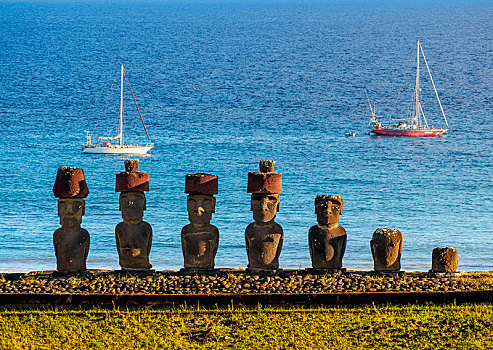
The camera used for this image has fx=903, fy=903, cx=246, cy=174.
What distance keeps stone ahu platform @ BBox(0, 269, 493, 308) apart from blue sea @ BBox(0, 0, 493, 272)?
384 inches

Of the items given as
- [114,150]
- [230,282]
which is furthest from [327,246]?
[114,150]

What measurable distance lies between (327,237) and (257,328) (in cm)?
281

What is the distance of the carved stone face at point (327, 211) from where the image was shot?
13.9 metres

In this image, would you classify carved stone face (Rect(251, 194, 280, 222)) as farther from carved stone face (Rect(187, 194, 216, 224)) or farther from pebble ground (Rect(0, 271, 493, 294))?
pebble ground (Rect(0, 271, 493, 294))

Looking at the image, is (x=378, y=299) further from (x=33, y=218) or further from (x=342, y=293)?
(x=33, y=218)

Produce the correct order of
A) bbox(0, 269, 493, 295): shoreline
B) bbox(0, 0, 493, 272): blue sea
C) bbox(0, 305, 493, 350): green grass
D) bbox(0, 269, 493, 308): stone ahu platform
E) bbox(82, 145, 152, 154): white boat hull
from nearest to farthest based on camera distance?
bbox(0, 305, 493, 350): green grass, bbox(0, 269, 493, 308): stone ahu platform, bbox(0, 269, 493, 295): shoreline, bbox(0, 0, 493, 272): blue sea, bbox(82, 145, 152, 154): white boat hull

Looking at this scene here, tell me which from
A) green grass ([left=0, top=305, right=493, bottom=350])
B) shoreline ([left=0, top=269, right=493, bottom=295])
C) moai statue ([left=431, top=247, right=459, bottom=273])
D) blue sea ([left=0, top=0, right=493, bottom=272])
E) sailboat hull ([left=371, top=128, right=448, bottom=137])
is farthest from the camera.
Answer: sailboat hull ([left=371, top=128, right=448, bottom=137])

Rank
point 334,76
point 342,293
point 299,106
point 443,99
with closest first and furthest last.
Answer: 1. point 342,293
2. point 299,106
3. point 443,99
4. point 334,76

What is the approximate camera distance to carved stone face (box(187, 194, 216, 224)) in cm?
1398

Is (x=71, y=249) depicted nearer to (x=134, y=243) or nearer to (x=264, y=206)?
(x=134, y=243)

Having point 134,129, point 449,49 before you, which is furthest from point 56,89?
point 449,49

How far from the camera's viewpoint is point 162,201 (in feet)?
137

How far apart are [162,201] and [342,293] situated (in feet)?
97.7

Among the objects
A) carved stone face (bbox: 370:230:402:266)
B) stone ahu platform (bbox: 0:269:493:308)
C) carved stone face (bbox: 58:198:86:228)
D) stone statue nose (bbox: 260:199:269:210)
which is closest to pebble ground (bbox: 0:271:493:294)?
stone ahu platform (bbox: 0:269:493:308)
